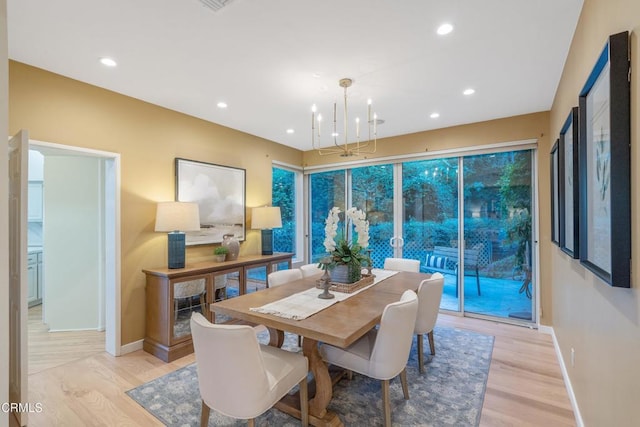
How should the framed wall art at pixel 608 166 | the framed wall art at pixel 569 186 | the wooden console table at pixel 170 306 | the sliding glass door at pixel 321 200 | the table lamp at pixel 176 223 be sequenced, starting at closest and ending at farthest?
1. the framed wall art at pixel 608 166
2. the framed wall art at pixel 569 186
3. the wooden console table at pixel 170 306
4. the table lamp at pixel 176 223
5. the sliding glass door at pixel 321 200

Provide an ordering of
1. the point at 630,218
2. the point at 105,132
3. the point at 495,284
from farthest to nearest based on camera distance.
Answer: the point at 495,284 → the point at 105,132 → the point at 630,218

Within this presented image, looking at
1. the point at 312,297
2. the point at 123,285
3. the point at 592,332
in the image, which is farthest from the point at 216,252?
the point at 592,332

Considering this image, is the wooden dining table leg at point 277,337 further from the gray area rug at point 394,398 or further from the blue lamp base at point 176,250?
the blue lamp base at point 176,250

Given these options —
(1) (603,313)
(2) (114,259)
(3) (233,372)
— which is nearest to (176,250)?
(2) (114,259)

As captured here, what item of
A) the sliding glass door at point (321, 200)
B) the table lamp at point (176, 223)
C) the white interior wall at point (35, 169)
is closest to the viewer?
the table lamp at point (176, 223)

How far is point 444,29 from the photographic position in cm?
203

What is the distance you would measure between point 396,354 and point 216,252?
257 cm

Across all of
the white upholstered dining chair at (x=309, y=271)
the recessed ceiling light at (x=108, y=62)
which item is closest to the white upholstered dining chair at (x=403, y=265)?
the white upholstered dining chair at (x=309, y=271)

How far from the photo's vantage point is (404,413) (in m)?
2.09

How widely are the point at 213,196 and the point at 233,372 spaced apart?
2781mm

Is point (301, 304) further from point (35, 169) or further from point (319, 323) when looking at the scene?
point (35, 169)

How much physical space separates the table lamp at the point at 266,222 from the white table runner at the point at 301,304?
1.99 m

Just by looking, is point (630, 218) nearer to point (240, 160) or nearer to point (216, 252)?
point (216, 252)

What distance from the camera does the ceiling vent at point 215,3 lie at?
175 centimetres
